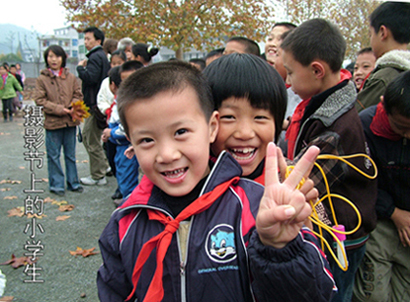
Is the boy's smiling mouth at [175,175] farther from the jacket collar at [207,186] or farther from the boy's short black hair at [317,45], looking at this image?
the boy's short black hair at [317,45]

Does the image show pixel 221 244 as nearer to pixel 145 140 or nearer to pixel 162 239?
pixel 162 239

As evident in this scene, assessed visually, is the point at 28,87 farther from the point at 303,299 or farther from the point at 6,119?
the point at 303,299

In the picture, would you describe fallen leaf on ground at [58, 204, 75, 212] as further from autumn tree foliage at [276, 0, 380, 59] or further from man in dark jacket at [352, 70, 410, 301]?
autumn tree foliage at [276, 0, 380, 59]

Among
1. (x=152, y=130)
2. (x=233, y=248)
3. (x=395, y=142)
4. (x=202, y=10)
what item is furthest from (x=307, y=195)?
(x=202, y=10)

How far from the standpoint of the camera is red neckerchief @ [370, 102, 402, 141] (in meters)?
2.09

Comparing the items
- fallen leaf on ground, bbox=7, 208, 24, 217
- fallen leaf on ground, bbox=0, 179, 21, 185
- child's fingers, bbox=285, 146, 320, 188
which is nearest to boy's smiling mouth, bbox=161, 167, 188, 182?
child's fingers, bbox=285, 146, 320, 188

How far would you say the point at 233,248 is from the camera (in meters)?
1.19

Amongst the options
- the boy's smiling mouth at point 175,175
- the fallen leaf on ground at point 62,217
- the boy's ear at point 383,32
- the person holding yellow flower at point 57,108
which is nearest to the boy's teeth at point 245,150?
the boy's smiling mouth at point 175,175

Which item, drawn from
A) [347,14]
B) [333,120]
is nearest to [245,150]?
[333,120]

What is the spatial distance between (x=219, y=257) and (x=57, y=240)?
3.41 meters

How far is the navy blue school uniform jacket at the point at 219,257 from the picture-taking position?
0.99 m

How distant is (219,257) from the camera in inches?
46.4

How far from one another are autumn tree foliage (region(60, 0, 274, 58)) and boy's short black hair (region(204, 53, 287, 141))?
9.88 meters

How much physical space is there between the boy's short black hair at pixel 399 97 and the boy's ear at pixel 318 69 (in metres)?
0.48
